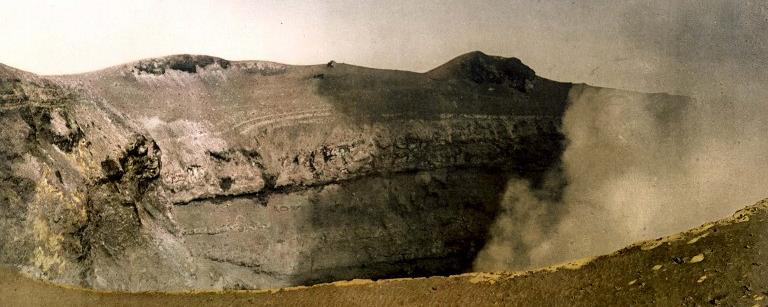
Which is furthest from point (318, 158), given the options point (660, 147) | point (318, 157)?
point (660, 147)

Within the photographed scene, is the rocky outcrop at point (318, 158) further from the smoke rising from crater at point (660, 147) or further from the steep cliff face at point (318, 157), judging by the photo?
the smoke rising from crater at point (660, 147)

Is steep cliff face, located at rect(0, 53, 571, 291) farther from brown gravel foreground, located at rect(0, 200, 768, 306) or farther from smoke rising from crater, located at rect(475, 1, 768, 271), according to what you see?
brown gravel foreground, located at rect(0, 200, 768, 306)

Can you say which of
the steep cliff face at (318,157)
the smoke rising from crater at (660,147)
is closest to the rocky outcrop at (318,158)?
the steep cliff face at (318,157)

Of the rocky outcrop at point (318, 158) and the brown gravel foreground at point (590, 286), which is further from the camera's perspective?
the rocky outcrop at point (318, 158)

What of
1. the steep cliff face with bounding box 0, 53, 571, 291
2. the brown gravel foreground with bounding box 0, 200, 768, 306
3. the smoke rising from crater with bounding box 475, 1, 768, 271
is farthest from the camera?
the steep cliff face with bounding box 0, 53, 571, 291

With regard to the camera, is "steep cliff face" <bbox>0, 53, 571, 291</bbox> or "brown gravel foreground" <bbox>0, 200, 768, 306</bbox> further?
"steep cliff face" <bbox>0, 53, 571, 291</bbox>

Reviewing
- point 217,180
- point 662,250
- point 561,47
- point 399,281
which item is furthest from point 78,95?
point 662,250

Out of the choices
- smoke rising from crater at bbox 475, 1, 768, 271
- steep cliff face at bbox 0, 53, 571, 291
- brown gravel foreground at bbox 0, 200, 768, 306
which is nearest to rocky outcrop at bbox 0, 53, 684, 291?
steep cliff face at bbox 0, 53, 571, 291
